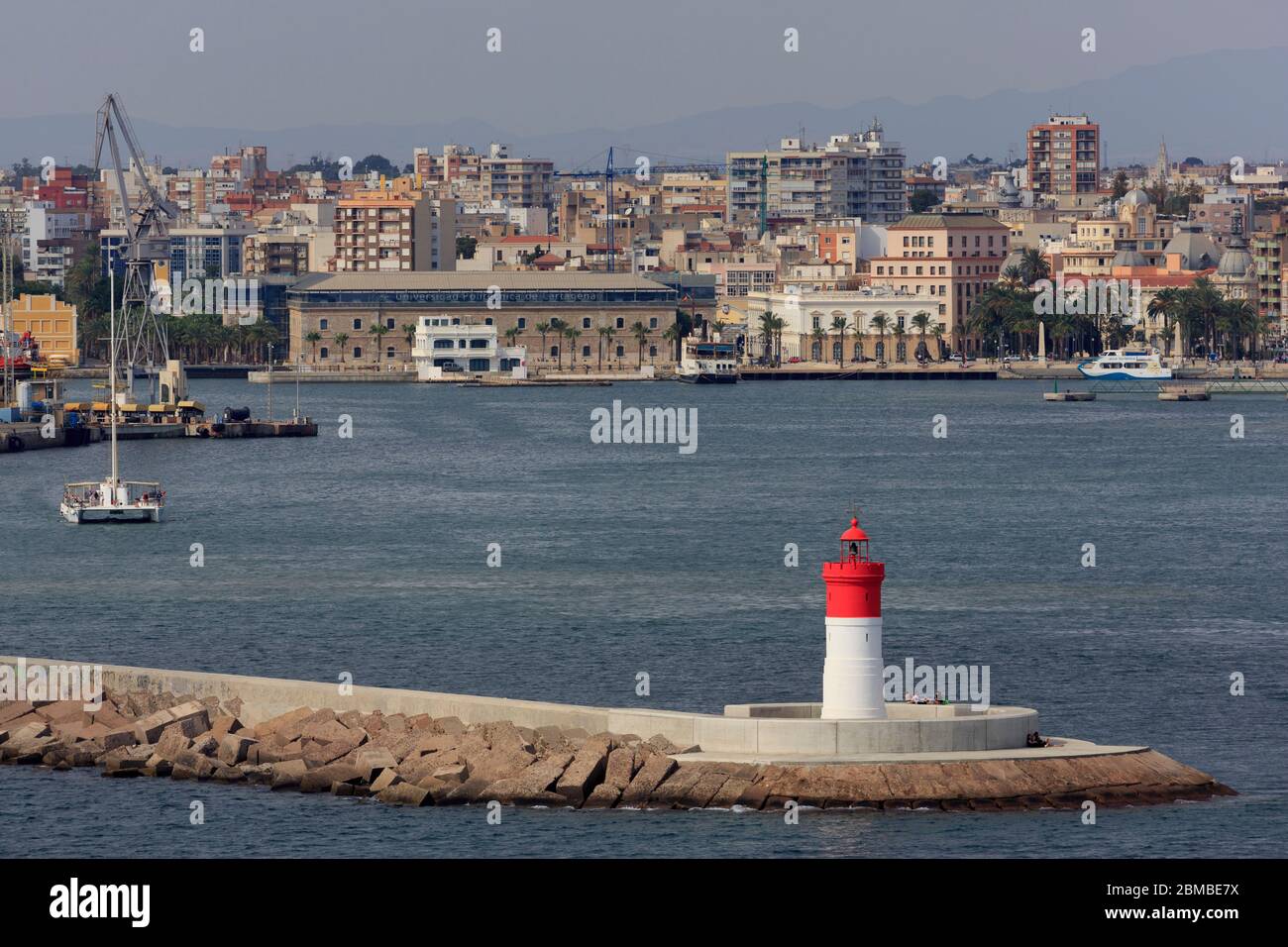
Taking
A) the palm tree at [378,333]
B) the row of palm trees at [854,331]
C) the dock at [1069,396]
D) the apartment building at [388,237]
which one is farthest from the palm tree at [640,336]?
the dock at [1069,396]

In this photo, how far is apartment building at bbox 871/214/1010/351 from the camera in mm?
Answer: 136000

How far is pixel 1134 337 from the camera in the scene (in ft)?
422

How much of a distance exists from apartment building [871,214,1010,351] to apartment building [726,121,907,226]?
42.6 metres

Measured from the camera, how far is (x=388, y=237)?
470ft

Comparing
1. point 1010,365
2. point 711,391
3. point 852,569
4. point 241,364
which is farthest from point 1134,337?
point 852,569

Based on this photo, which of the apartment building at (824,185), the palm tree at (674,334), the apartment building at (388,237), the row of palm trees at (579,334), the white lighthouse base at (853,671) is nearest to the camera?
the white lighthouse base at (853,671)

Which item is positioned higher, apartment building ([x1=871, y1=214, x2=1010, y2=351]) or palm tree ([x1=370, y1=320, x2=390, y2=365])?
apartment building ([x1=871, y1=214, x2=1010, y2=351])

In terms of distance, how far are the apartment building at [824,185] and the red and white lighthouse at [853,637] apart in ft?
540

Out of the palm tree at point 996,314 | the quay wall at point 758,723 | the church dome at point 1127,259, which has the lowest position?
the quay wall at point 758,723

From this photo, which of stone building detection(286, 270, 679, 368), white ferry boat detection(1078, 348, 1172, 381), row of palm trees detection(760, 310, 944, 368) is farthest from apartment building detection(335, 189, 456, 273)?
white ferry boat detection(1078, 348, 1172, 381)

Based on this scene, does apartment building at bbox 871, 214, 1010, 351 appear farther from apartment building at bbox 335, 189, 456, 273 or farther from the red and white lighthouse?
the red and white lighthouse

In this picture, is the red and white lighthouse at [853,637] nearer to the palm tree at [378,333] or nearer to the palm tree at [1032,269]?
the palm tree at [378,333]

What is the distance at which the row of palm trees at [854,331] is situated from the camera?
12975cm
